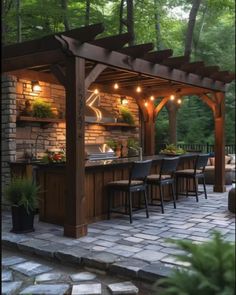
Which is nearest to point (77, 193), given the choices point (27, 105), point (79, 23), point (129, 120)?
point (27, 105)

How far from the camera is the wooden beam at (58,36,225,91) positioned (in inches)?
199

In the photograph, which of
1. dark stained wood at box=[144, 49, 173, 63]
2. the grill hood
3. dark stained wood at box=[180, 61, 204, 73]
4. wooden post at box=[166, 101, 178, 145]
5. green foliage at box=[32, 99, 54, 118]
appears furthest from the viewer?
wooden post at box=[166, 101, 178, 145]

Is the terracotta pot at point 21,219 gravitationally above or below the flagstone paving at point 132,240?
above

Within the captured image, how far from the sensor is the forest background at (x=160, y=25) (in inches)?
389

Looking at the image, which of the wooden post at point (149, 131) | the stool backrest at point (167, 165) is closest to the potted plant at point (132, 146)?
the wooden post at point (149, 131)

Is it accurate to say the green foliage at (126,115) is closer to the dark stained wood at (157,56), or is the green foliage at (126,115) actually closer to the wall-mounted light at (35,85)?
the wall-mounted light at (35,85)

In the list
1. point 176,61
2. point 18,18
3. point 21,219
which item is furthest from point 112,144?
point 21,219

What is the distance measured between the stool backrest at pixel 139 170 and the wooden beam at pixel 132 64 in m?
1.51

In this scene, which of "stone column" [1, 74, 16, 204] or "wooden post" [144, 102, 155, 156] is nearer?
"stone column" [1, 74, 16, 204]

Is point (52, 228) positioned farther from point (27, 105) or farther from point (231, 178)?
point (231, 178)

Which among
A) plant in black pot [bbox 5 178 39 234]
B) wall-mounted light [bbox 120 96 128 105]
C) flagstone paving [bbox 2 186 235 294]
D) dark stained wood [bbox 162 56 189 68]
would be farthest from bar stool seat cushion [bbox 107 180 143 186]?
wall-mounted light [bbox 120 96 128 105]

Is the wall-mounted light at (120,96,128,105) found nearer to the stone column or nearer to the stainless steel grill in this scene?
the stainless steel grill

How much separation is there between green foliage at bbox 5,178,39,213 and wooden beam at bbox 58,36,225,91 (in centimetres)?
185

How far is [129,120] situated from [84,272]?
625cm
